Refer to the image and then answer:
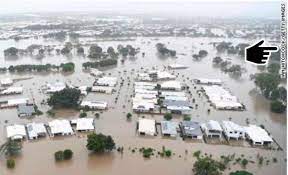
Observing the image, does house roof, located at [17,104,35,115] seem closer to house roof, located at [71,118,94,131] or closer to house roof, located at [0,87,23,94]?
house roof, located at [71,118,94,131]

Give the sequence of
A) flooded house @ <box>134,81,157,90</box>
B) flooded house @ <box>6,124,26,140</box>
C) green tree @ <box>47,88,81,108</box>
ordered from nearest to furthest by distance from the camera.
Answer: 1. flooded house @ <box>6,124,26,140</box>
2. green tree @ <box>47,88,81,108</box>
3. flooded house @ <box>134,81,157,90</box>

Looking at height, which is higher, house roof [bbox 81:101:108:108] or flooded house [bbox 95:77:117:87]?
flooded house [bbox 95:77:117:87]

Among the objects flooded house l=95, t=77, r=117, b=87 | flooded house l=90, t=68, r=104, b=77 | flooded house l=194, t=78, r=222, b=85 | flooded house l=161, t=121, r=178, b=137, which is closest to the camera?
flooded house l=161, t=121, r=178, b=137

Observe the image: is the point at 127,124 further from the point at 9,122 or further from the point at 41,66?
the point at 41,66

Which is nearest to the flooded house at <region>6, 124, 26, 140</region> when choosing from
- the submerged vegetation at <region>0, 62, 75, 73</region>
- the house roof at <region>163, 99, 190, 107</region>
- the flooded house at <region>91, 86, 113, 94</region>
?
the flooded house at <region>91, 86, 113, 94</region>

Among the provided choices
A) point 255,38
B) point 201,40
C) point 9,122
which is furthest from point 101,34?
point 9,122

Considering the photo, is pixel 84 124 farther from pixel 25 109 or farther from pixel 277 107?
pixel 277 107
